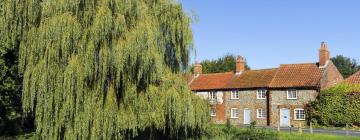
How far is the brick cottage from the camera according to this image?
40.4 metres

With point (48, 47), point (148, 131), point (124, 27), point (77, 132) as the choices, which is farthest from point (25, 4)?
point (148, 131)

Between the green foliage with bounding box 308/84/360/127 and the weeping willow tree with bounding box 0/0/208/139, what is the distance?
24401 millimetres

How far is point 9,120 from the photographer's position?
2252 cm

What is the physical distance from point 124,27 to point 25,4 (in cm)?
388

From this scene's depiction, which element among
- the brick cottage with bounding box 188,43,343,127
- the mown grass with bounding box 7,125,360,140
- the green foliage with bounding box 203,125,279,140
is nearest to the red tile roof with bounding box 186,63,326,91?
the brick cottage with bounding box 188,43,343,127

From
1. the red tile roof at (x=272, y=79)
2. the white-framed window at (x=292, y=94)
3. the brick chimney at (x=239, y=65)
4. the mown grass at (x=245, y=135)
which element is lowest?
the mown grass at (x=245, y=135)

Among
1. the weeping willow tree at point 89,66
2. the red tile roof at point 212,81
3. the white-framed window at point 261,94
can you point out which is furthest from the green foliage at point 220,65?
the weeping willow tree at point 89,66

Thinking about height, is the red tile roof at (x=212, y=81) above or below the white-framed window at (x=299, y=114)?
above

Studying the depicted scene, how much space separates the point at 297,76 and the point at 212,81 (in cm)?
1080

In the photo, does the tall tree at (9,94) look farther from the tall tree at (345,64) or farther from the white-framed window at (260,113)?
the tall tree at (345,64)

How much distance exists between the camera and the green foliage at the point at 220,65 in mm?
72875

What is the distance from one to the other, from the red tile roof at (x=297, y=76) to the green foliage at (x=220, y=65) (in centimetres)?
2832

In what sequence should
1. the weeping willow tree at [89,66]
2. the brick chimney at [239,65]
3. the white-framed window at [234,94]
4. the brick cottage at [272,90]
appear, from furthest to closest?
the brick chimney at [239,65] < the white-framed window at [234,94] < the brick cottage at [272,90] < the weeping willow tree at [89,66]

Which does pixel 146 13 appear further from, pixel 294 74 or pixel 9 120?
pixel 294 74
